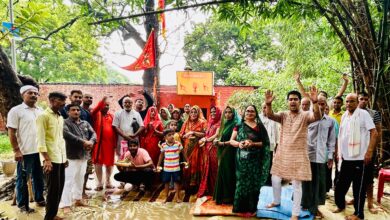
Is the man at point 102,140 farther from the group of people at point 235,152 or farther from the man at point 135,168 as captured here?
the man at point 135,168

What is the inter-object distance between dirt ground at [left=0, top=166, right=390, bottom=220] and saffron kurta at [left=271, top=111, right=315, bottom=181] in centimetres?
98

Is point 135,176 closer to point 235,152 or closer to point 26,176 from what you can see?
point 26,176

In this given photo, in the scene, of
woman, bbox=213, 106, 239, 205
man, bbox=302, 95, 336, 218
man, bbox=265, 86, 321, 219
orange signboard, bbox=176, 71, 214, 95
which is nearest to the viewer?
man, bbox=265, 86, 321, 219

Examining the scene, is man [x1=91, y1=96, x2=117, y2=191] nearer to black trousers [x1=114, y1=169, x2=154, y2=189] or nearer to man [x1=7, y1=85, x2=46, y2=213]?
black trousers [x1=114, y1=169, x2=154, y2=189]

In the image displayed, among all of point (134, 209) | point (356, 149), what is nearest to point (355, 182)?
point (356, 149)

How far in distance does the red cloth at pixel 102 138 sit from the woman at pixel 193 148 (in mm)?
1300

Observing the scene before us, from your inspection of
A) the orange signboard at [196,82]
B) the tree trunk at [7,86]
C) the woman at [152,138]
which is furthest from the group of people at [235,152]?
the orange signboard at [196,82]

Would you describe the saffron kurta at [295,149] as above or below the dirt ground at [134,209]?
above

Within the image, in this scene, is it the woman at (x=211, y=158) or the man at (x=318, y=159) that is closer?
the man at (x=318, y=159)

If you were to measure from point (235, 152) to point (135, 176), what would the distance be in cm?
181

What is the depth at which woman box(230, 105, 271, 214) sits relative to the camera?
13.4 feet

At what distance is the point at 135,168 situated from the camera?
202 inches

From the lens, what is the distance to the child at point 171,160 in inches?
195

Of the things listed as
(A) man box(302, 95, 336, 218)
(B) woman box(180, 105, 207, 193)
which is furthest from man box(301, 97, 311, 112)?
(B) woman box(180, 105, 207, 193)
